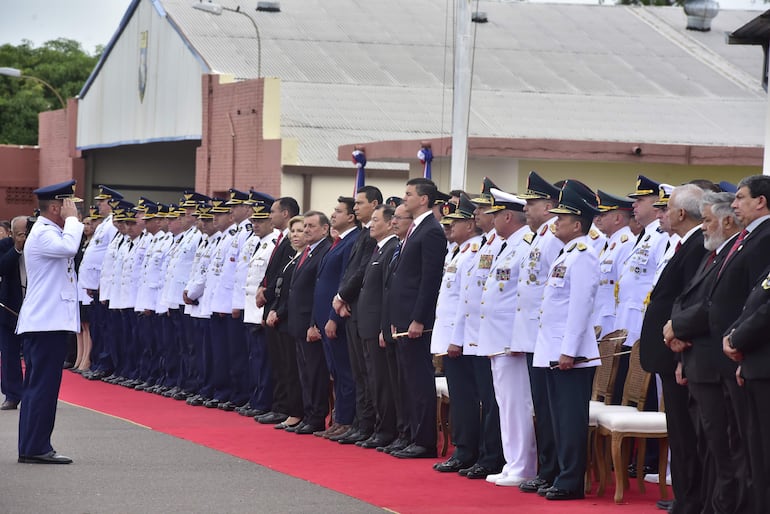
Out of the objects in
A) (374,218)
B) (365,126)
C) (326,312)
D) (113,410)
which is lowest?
(113,410)

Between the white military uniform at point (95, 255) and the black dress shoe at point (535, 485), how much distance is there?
10.1 metres

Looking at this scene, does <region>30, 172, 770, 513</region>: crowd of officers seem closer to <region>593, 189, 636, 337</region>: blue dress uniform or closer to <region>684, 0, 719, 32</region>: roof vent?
<region>593, 189, 636, 337</region>: blue dress uniform

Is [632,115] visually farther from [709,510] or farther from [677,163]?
[709,510]

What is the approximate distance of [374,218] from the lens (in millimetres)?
11992

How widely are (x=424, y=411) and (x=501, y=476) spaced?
145 centimetres

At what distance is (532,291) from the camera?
9.70 meters

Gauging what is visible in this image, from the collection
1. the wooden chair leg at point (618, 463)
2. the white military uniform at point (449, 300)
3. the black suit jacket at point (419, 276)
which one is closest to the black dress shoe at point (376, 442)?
the black suit jacket at point (419, 276)

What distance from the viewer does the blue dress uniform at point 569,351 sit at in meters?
9.17

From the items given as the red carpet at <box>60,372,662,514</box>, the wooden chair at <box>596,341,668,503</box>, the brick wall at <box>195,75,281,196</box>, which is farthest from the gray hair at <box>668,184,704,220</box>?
the brick wall at <box>195,75,281,196</box>

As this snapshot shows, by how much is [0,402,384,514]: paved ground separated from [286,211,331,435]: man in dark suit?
4.76 ft

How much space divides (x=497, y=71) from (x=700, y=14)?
7.34 meters

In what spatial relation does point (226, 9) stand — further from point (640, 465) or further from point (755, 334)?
point (755, 334)

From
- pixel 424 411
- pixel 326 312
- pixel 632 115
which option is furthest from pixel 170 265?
pixel 632 115

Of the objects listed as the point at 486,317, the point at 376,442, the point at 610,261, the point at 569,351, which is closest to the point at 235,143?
the point at 376,442
